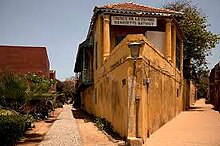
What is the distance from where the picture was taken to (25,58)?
37688 mm

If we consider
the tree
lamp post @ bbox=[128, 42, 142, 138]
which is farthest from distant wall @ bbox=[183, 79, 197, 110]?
lamp post @ bbox=[128, 42, 142, 138]

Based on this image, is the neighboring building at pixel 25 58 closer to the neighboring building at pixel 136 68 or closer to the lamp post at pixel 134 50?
the neighboring building at pixel 136 68

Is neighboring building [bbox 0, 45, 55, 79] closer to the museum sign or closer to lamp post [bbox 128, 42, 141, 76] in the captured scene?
the museum sign

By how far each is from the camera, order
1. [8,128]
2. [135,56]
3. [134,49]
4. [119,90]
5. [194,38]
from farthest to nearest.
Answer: [194,38] → [119,90] → [135,56] → [134,49] → [8,128]

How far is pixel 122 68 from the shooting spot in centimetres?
1259

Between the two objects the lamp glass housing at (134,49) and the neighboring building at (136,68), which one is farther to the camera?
the neighboring building at (136,68)

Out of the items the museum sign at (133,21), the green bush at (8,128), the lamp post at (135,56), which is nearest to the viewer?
the green bush at (8,128)

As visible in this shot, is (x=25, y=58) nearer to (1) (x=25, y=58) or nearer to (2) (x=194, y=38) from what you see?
(1) (x=25, y=58)

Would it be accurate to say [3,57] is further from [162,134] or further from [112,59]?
[162,134]

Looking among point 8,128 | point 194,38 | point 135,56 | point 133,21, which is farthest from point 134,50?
point 194,38

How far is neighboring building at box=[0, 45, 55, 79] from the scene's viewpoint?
3716cm

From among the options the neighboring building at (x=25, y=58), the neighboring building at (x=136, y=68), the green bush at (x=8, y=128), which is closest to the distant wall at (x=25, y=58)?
the neighboring building at (x=25, y=58)

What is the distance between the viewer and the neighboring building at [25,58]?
37.2 m

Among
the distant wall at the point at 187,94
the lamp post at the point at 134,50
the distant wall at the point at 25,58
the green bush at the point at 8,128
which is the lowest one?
the green bush at the point at 8,128
